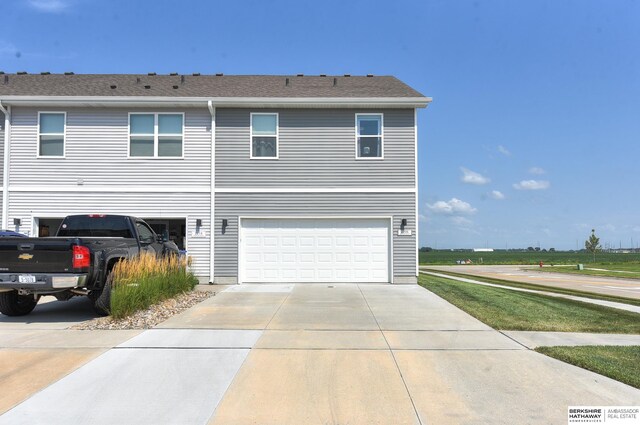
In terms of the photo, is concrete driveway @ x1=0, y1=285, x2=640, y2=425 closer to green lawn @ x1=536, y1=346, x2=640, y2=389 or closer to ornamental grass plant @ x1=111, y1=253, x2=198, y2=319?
green lawn @ x1=536, y1=346, x2=640, y2=389

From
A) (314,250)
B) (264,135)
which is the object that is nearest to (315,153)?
(264,135)

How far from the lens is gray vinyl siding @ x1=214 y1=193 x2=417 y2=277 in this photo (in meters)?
14.5

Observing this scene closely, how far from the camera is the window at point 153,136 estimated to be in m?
14.6

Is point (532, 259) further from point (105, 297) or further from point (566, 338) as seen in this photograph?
point (105, 297)

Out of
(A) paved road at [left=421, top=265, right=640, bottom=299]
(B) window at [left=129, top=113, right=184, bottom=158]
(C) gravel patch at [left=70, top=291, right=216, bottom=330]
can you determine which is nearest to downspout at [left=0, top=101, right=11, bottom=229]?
(B) window at [left=129, top=113, right=184, bottom=158]

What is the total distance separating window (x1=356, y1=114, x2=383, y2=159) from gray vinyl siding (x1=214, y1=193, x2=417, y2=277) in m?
1.42

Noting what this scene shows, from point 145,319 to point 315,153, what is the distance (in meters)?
8.21

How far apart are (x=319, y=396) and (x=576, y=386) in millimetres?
2908

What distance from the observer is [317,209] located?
14.6 m

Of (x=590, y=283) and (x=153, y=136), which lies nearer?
(x=153, y=136)

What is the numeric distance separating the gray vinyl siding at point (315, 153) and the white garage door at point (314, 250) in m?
1.33

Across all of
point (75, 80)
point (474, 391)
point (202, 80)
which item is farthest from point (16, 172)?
point (474, 391)

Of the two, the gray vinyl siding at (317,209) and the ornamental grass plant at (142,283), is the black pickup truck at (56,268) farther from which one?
the gray vinyl siding at (317,209)

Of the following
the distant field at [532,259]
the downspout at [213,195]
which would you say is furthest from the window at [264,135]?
the distant field at [532,259]
